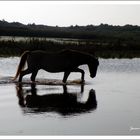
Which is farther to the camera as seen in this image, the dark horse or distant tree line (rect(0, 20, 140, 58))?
distant tree line (rect(0, 20, 140, 58))

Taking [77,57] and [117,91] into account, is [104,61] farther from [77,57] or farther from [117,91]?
[117,91]

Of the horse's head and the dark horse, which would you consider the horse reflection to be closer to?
the dark horse

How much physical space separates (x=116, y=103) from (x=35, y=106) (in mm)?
2265

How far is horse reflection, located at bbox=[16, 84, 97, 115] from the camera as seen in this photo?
13.7 m

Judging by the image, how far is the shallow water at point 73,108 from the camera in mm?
11562

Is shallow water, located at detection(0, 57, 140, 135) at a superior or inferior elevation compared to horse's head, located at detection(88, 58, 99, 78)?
inferior

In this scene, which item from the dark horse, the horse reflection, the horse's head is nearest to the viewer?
the horse reflection

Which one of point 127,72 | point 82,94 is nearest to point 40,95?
point 82,94

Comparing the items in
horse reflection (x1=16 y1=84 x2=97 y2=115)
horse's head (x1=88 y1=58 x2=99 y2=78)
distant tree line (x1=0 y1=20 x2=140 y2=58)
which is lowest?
distant tree line (x1=0 y1=20 x2=140 y2=58)

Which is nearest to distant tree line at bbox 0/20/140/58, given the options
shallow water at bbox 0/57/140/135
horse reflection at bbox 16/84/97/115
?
shallow water at bbox 0/57/140/135

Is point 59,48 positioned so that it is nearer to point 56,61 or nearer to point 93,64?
point 93,64

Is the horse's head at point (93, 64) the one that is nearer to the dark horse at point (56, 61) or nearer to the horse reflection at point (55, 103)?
the dark horse at point (56, 61)

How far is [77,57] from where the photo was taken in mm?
19516

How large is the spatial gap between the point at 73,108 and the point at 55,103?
3.15 feet
